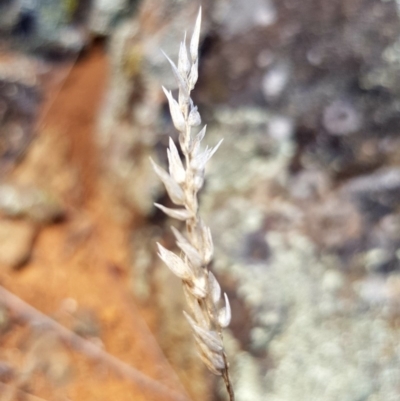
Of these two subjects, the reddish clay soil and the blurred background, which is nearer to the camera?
the blurred background

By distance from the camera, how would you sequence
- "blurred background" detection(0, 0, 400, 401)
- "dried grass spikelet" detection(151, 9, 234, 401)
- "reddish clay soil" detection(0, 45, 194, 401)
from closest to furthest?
"dried grass spikelet" detection(151, 9, 234, 401), "blurred background" detection(0, 0, 400, 401), "reddish clay soil" detection(0, 45, 194, 401)

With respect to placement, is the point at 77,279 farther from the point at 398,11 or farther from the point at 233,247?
the point at 398,11

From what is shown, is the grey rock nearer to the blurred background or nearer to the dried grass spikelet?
the blurred background

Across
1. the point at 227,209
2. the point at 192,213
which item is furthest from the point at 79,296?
the point at 192,213

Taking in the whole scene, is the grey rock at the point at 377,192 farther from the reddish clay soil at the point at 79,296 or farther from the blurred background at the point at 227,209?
the reddish clay soil at the point at 79,296

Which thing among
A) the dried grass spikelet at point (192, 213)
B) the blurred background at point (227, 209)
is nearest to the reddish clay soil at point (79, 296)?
the blurred background at point (227, 209)

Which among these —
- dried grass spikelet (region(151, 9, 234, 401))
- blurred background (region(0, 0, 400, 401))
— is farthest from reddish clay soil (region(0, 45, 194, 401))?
dried grass spikelet (region(151, 9, 234, 401))
